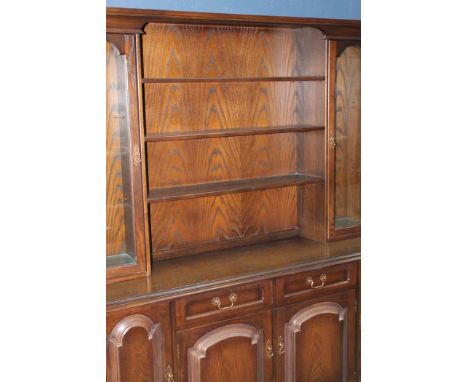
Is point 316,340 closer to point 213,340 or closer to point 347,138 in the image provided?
point 213,340

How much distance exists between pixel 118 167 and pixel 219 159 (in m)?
0.54

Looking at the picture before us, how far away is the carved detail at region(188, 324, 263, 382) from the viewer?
1909 millimetres

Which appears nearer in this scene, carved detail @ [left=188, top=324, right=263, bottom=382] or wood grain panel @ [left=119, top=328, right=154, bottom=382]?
wood grain panel @ [left=119, top=328, right=154, bottom=382]

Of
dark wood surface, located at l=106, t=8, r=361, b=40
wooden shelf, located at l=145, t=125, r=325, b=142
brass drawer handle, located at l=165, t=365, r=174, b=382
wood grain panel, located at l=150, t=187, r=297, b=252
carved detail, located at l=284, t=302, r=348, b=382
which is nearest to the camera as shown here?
dark wood surface, located at l=106, t=8, r=361, b=40

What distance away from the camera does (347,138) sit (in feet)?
7.72

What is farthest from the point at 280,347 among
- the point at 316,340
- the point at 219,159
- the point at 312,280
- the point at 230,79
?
the point at 230,79

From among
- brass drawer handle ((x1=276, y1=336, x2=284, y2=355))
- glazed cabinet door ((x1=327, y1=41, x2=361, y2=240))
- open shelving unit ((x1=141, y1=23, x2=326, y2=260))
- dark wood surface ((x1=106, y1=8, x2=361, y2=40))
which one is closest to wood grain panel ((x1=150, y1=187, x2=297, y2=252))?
open shelving unit ((x1=141, y1=23, x2=326, y2=260))

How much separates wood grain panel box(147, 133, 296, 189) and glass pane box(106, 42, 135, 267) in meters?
0.25

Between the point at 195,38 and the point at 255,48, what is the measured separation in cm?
28

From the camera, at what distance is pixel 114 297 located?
5.84 feet

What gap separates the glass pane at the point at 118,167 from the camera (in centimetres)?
181

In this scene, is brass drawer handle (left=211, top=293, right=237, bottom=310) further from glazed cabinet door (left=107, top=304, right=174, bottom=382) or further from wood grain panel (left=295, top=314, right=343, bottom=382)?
wood grain panel (left=295, top=314, right=343, bottom=382)
